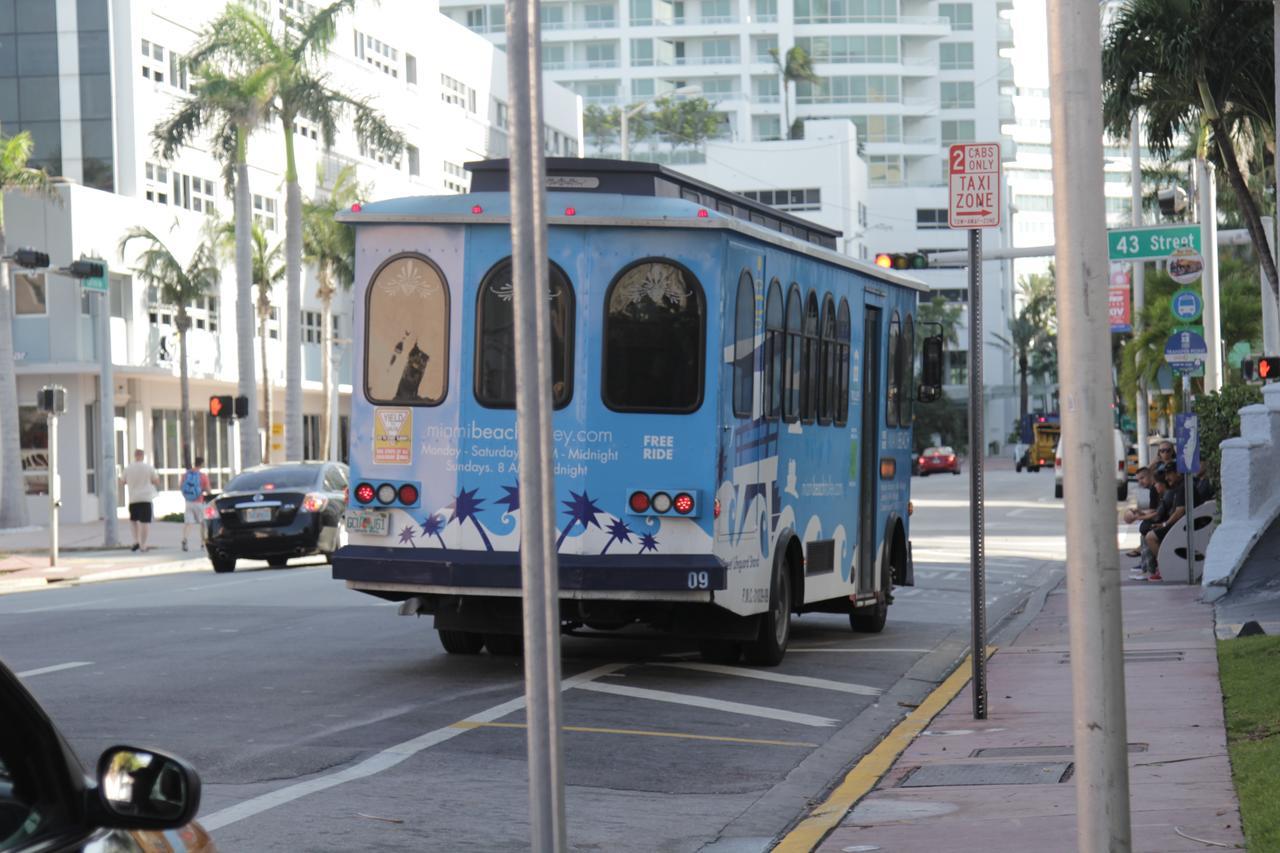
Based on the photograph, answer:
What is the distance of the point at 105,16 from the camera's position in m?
52.3

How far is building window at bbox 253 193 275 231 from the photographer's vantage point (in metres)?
61.2

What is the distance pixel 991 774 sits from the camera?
389 inches

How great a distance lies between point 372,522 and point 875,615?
593 centimetres

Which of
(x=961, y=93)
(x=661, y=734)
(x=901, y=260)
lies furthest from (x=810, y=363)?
(x=961, y=93)

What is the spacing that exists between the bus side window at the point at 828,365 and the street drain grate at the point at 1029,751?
5.59 m

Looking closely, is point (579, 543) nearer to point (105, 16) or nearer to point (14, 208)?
point (14, 208)

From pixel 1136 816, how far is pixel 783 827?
154cm

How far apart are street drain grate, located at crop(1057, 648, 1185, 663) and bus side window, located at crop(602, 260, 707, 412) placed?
3.88 m

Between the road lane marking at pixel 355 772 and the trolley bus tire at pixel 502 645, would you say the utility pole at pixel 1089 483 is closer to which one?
the road lane marking at pixel 355 772

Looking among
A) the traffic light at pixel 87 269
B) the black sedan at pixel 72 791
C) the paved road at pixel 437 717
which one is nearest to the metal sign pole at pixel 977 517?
the paved road at pixel 437 717

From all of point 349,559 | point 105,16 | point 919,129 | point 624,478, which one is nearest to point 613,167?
point 624,478

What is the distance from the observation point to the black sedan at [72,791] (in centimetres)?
318

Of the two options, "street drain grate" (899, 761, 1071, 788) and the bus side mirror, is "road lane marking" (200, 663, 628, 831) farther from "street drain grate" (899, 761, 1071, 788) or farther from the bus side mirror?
the bus side mirror

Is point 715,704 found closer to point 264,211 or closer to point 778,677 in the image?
point 778,677
